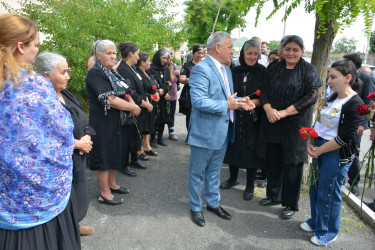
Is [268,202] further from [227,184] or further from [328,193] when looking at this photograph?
[328,193]

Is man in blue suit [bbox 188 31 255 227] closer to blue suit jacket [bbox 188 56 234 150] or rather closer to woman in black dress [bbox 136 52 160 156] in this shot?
blue suit jacket [bbox 188 56 234 150]

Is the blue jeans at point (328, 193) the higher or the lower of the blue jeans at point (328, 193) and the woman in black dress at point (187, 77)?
the lower

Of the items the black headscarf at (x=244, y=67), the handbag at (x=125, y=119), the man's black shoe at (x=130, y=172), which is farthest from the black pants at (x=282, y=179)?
the man's black shoe at (x=130, y=172)

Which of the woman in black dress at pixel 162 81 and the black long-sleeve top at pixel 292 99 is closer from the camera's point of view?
the black long-sleeve top at pixel 292 99

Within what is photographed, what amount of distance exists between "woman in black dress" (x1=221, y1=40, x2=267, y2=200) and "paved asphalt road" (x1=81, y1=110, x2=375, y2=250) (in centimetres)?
48

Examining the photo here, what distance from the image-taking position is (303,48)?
3.42 meters

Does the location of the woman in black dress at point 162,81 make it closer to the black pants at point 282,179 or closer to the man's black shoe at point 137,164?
the man's black shoe at point 137,164

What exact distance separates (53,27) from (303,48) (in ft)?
18.1

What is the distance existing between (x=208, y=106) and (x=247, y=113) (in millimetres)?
1115

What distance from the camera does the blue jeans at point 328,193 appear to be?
2.88 metres

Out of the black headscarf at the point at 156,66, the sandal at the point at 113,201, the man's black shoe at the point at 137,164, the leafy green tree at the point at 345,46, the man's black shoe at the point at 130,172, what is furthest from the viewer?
the leafy green tree at the point at 345,46

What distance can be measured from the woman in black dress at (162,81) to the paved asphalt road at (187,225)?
2.14m

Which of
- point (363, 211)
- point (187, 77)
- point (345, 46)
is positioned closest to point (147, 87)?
point (187, 77)

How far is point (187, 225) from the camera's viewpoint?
3.40 meters
